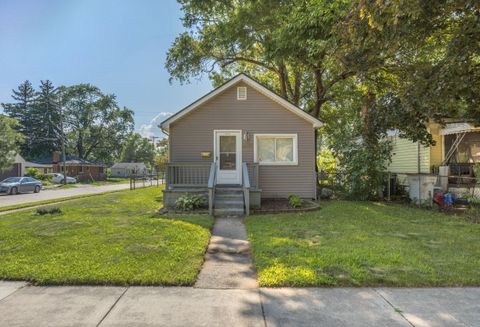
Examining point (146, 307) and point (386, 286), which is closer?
point (146, 307)

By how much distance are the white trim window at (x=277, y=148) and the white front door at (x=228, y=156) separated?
0.82 metres

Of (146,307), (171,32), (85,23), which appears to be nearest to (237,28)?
(171,32)

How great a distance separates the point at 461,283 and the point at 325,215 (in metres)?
5.12

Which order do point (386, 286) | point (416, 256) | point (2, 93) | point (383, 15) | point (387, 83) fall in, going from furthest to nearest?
point (2, 93)
point (387, 83)
point (383, 15)
point (416, 256)
point (386, 286)

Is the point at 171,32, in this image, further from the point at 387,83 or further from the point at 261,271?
the point at 261,271

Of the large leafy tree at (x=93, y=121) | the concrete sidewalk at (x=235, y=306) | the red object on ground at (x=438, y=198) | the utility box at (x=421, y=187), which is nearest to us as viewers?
the concrete sidewalk at (x=235, y=306)

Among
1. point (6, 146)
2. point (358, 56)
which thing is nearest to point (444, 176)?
point (358, 56)

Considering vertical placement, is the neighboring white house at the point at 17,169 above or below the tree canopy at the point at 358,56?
below

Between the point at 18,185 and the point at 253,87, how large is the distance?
19.7 m

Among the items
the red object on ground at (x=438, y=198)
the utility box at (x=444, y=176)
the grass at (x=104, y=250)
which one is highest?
the utility box at (x=444, y=176)

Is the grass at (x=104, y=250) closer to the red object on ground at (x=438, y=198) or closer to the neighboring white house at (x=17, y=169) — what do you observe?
the red object on ground at (x=438, y=198)

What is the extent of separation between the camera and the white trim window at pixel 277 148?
12.1 metres

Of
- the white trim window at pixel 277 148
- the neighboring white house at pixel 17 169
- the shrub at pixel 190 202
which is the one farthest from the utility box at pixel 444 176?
the neighboring white house at pixel 17 169

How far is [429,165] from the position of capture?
1288 centimetres
